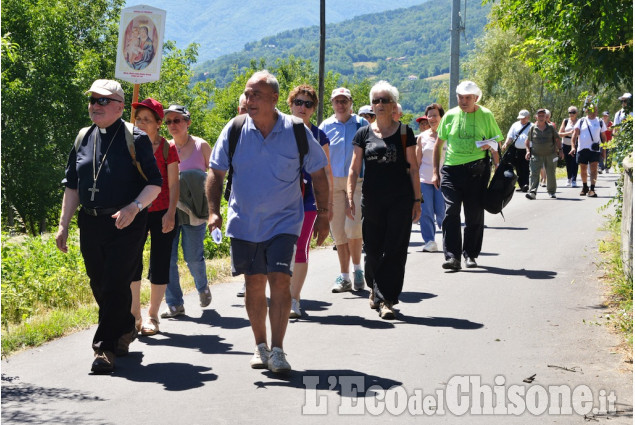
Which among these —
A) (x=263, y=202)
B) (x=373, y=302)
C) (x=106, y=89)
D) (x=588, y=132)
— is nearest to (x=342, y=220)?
(x=373, y=302)

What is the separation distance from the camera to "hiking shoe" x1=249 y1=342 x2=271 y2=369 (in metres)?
6.67

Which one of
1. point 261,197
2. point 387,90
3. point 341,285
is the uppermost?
point 387,90

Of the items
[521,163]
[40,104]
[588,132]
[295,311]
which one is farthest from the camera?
[40,104]

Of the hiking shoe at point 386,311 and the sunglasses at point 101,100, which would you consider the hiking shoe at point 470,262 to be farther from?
the sunglasses at point 101,100

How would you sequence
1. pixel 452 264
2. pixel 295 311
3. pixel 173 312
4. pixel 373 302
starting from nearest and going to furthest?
pixel 295 311 → pixel 173 312 → pixel 373 302 → pixel 452 264

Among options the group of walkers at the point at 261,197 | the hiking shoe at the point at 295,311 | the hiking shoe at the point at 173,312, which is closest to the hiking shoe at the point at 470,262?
the group of walkers at the point at 261,197

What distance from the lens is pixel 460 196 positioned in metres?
11.1

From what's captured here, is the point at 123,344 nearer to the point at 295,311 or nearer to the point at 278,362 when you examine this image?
the point at 278,362

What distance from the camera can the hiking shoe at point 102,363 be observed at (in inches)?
260

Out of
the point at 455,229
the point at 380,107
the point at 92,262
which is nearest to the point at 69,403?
the point at 92,262

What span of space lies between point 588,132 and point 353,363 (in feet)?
52.9

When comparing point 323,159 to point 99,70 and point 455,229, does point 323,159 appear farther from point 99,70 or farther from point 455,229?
point 99,70

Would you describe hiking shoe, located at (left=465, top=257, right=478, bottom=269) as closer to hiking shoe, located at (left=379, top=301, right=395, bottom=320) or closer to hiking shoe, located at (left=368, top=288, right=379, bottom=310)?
hiking shoe, located at (left=368, top=288, right=379, bottom=310)

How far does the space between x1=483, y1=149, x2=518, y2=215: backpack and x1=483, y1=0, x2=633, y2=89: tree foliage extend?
1.15 metres
